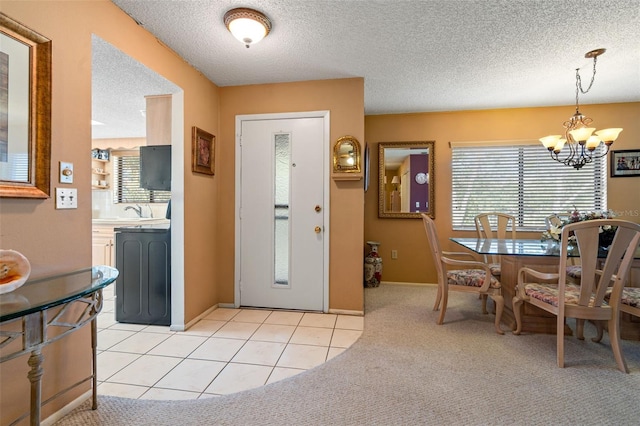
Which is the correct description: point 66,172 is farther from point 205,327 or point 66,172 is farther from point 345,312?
point 345,312

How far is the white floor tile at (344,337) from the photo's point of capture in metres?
2.30

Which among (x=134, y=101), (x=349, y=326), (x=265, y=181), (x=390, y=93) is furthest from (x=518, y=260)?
(x=134, y=101)

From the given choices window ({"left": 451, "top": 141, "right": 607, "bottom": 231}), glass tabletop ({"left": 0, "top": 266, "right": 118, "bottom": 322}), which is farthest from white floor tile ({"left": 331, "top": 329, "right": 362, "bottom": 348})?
window ({"left": 451, "top": 141, "right": 607, "bottom": 231})

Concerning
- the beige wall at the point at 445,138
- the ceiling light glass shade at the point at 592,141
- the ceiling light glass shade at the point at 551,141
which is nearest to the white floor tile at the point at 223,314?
the beige wall at the point at 445,138

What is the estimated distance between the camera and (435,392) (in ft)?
5.57

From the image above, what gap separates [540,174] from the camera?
380 centimetres

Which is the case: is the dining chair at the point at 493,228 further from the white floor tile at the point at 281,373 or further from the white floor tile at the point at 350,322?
the white floor tile at the point at 281,373

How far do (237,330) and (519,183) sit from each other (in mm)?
3934

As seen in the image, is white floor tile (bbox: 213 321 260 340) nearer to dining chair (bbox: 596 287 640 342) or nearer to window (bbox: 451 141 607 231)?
dining chair (bbox: 596 287 640 342)

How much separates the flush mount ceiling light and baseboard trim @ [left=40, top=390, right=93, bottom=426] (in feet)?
8.10

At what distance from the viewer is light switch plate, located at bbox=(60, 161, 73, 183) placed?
1521 millimetres

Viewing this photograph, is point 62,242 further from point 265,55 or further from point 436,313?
point 436,313

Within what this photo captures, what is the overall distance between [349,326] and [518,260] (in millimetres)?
1623

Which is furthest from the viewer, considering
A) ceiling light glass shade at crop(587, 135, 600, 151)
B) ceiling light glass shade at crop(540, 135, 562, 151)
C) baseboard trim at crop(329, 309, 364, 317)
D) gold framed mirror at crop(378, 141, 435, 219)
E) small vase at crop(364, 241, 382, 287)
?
gold framed mirror at crop(378, 141, 435, 219)
